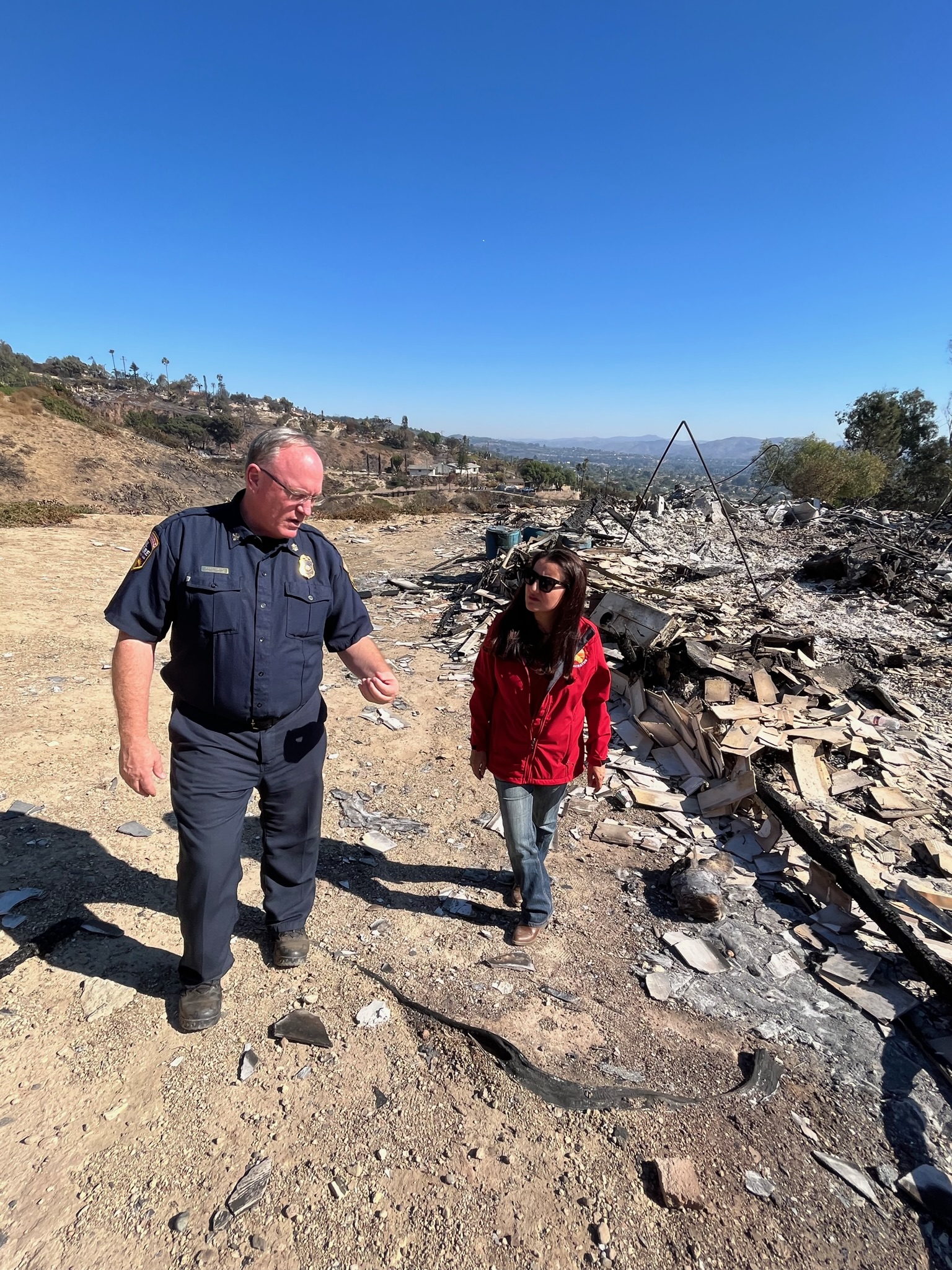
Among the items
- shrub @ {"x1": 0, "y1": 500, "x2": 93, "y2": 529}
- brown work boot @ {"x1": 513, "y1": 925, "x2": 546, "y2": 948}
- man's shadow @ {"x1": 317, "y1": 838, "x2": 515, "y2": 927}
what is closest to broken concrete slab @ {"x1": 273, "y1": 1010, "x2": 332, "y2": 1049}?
man's shadow @ {"x1": 317, "y1": 838, "x2": 515, "y2": 927}

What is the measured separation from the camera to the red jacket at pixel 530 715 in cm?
236

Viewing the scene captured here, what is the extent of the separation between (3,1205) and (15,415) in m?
22.3

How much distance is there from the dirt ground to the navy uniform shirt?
1238mm

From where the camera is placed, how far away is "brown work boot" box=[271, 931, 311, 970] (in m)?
2.42

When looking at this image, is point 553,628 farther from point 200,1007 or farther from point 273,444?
point 200,1007

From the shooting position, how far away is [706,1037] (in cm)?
228

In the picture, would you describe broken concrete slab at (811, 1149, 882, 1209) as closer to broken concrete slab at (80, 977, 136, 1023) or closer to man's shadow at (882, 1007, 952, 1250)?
man's shadow at (882, 1007, 952, 1250)

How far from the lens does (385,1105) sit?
6.35ft

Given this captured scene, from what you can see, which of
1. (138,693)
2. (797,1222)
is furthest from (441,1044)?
(138,693)

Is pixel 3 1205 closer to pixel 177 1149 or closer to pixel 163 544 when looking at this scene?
pixel 177 1149

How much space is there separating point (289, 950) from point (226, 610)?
147cm

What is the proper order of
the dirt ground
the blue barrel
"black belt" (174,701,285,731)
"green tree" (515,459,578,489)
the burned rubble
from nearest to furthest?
the dirt ground → "black belt" (174,701,285,731) → the burned rubble → the blue barrel → "green tree" (515,459,578,489)

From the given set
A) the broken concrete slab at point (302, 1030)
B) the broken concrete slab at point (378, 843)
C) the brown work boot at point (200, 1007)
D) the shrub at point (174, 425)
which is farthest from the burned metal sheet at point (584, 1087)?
the shrub at point (174, 425)

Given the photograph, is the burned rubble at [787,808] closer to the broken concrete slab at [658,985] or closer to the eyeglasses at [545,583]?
the broken concrete slab at [658,985]
